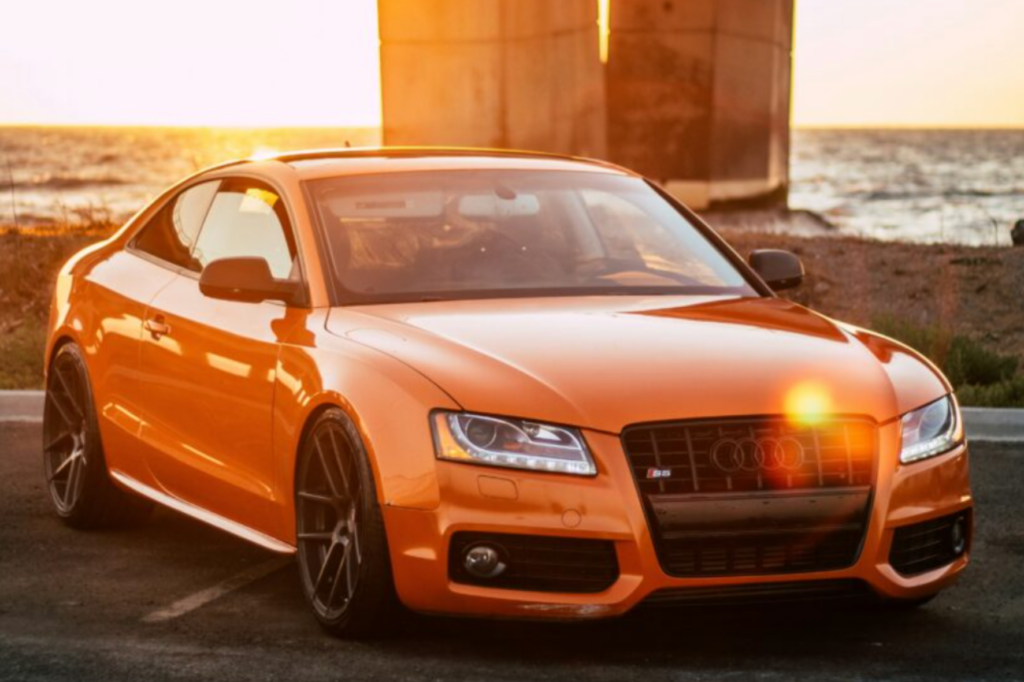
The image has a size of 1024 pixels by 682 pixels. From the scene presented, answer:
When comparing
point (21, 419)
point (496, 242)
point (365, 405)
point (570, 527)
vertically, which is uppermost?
point (496, 242)

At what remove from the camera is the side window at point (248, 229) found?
7.21m

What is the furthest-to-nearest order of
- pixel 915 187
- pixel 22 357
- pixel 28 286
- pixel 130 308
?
1. pixel 915 187
2. pixel 28 286
3. pixel 22 357
4. pixel 130 308

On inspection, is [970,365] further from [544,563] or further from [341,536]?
[544,563]

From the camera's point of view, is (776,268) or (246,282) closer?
(246,282)

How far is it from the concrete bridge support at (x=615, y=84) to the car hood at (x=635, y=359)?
626 inches

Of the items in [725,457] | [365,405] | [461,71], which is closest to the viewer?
[725,457]

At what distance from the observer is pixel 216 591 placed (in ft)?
22.9

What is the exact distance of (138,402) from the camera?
25.4ft

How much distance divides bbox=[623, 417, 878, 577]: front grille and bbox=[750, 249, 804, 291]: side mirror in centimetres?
180

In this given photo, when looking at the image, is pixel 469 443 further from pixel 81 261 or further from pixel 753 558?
pixel 81 261

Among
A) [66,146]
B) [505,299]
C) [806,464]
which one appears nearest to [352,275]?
[505,299]

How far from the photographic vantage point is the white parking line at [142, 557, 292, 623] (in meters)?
6.62

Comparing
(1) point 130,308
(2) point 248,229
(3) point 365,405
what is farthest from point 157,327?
Answer: (3) point 365,405

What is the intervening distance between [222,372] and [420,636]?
1.33 metres
